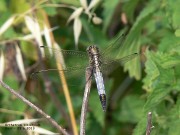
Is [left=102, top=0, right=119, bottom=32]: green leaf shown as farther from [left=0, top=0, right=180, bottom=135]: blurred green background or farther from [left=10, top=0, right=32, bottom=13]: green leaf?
[left=10, top=0, right=32, bottom=13]: green leaf

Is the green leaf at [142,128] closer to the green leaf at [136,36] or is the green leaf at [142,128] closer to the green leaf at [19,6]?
the green leaf at [136,36]

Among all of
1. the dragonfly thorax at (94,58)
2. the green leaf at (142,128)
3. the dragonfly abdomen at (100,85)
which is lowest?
the green leaf at (142,128)

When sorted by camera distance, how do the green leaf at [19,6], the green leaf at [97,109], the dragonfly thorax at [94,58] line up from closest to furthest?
the dragonfly thorax at [94,58] → the green leaf at [97,109] → the green leaf at [19,6]

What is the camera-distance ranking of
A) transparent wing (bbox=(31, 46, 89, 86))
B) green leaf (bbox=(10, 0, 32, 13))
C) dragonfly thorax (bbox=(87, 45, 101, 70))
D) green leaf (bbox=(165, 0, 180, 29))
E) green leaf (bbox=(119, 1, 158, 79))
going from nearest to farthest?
dragonfly thorax (bbox=(87, 45, 101, 70))
transparent wing (bbox=(31, 46, 89, 86))
green leaf (bbox=(165, 0, 180, 29))
green leaf (bbox=(119, 1, 158, 79))
green leaf (bbox=(10, 0, 32, 13))

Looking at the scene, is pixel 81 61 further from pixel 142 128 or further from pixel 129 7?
pixel 129 7

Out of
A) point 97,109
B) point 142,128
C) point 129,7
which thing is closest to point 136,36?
point 129,7

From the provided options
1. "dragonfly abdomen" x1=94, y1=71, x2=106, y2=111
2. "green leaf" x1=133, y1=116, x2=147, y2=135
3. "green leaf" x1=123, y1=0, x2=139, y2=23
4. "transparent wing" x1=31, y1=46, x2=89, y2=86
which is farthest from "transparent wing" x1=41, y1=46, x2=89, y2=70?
"green leaf" x1=123, y1=0, x2=139, y2=23

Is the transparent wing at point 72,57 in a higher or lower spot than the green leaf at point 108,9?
lower

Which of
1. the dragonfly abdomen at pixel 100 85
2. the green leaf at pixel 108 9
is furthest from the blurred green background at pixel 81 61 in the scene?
the dragonfly abdomen at pixel 100 85

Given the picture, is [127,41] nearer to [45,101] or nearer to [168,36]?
[168,36]

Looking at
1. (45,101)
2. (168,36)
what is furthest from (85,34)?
(168,36)
